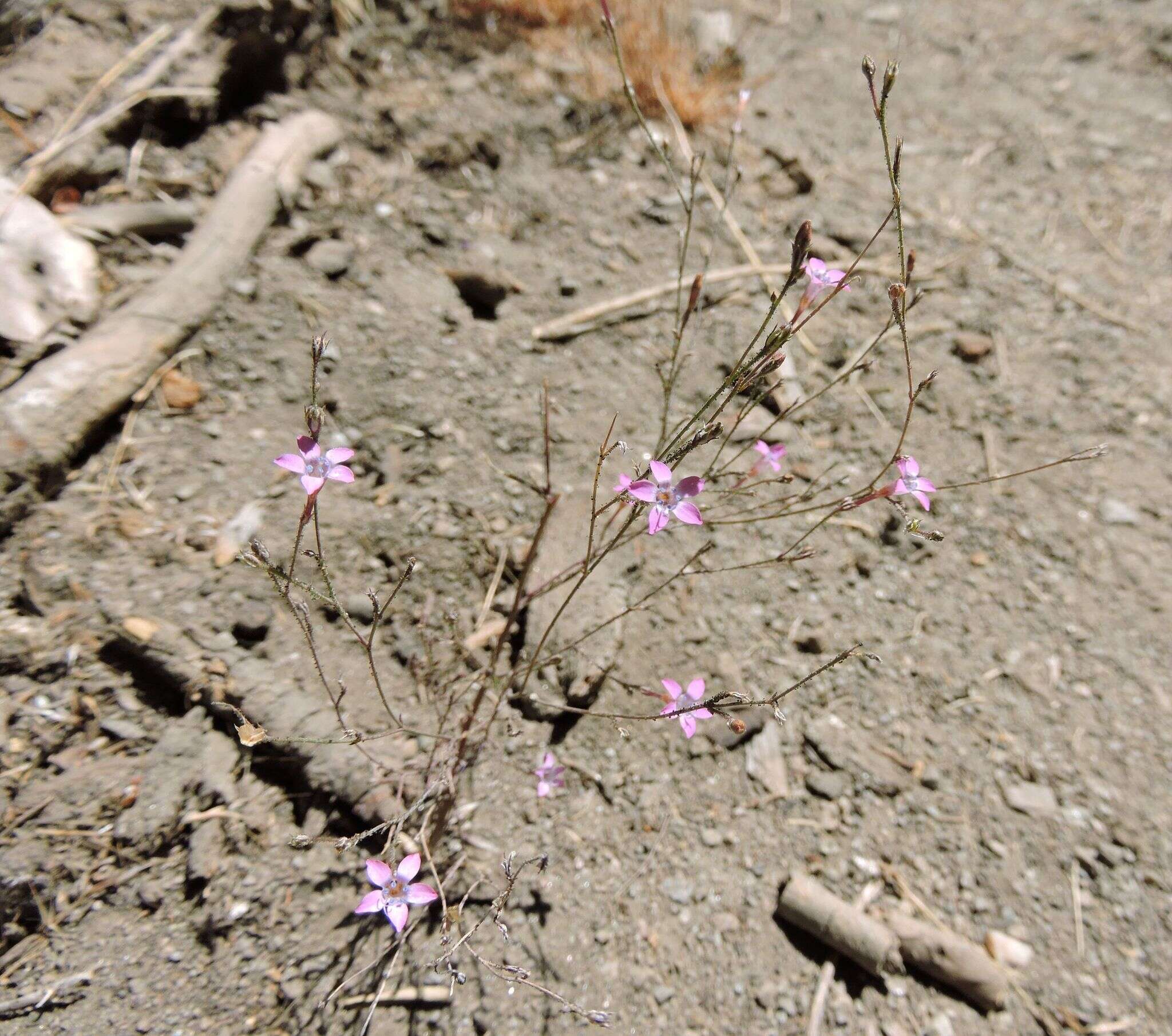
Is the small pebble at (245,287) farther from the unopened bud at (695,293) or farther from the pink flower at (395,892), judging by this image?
the pink flower at (395,892)

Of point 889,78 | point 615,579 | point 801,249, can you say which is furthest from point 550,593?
point 889,78

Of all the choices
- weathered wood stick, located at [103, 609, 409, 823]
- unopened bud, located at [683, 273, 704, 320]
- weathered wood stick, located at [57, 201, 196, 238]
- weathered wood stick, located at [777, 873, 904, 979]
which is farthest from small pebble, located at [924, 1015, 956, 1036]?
weathered wood stick, located at [57, 201, 196, 238]

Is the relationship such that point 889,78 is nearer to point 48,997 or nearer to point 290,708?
point 290,708

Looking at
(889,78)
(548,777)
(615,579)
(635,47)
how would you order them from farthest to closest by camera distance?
(635,47) → (615,579) → (548,777) → (889,78)

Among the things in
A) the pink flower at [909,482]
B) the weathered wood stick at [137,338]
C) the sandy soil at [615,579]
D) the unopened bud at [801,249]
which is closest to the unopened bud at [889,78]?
the unopened bud at [801,249]

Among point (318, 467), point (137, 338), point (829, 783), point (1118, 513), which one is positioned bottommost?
point (829, 783)

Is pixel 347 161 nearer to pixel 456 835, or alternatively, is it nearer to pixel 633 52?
pixel 633 52

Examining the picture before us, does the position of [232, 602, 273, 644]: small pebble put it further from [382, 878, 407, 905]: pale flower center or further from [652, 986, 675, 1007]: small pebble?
[652, 986, 675, 1007]: small pebble

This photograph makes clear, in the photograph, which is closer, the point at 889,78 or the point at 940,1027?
the point at 889,78
